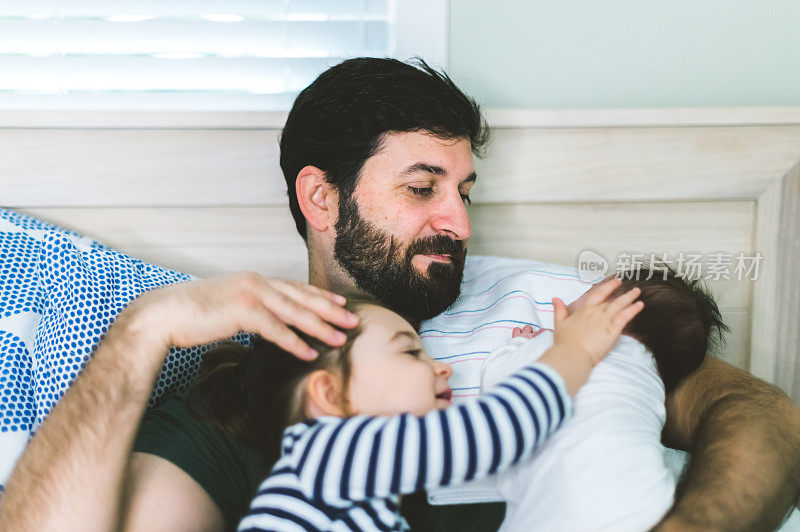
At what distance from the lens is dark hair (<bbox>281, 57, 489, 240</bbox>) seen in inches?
48.8

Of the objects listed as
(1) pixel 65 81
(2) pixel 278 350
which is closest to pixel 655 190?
(2) pixel 278 350

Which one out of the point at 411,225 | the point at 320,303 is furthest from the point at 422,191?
the point at 320,303

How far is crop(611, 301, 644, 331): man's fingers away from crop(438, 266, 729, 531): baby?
0.12 ft

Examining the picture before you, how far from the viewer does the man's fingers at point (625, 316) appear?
0.90 metres

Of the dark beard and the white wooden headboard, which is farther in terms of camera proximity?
the white wooden headboard

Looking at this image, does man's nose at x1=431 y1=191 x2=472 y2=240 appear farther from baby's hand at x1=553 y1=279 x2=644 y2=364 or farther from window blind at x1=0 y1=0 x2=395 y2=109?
window blind at x1=0 y1=0 x2=395 y2=109

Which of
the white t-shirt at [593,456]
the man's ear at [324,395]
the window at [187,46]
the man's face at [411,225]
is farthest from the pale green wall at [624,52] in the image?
the man's ear at [324,395]

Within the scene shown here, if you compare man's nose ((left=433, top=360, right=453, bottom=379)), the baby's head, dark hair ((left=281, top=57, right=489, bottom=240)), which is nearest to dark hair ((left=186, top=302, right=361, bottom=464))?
the baby's head

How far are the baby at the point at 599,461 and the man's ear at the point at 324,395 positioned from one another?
0.73ft

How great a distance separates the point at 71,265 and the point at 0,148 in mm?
537

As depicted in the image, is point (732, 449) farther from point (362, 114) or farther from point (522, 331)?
point (362, 114)

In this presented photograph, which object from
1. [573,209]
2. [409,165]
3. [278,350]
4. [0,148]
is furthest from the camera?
[573,209]

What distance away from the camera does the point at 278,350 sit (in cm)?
84

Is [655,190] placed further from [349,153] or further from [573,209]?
[349,153]
